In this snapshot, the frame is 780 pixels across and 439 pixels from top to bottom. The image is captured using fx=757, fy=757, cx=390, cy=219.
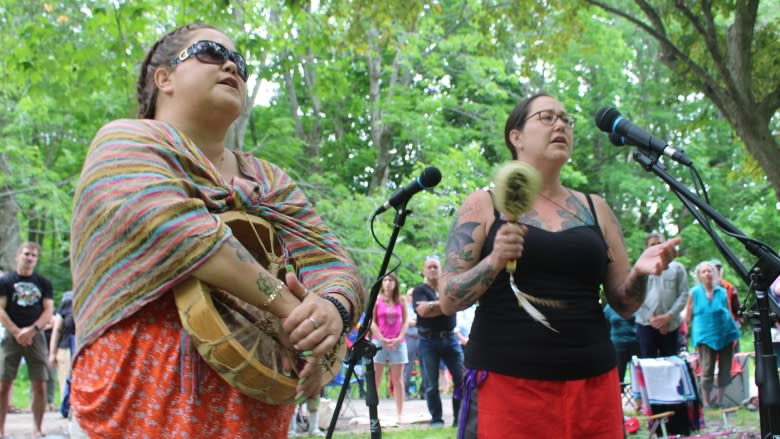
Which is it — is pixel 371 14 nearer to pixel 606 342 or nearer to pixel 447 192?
pixel 606 342

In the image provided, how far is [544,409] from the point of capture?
3.05 meters

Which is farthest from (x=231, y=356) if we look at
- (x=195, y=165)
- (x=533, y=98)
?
(x=533, y=98)

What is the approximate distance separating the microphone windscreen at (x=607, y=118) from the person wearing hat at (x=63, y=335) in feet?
27.6

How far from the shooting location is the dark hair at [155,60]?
2295 millimetres

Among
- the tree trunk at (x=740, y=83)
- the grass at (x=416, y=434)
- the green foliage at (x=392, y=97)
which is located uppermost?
the green foliage at (x=392, y=97)

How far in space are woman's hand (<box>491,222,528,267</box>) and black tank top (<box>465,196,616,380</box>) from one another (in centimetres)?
25

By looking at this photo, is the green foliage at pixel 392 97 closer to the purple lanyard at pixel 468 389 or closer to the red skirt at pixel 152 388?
the purple lanyard at pixel 468 389

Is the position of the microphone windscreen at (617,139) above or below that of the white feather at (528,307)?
above

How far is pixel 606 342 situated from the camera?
327 cm

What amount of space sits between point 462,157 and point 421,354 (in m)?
9.15

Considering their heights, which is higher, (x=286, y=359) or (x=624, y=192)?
(x=624, y=192)

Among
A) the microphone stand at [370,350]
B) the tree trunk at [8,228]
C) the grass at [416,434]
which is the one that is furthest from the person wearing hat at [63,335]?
the microphone stand at [370,350]

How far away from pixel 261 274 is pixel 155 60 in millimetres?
838

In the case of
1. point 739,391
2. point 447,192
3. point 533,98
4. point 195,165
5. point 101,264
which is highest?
point 447,192
